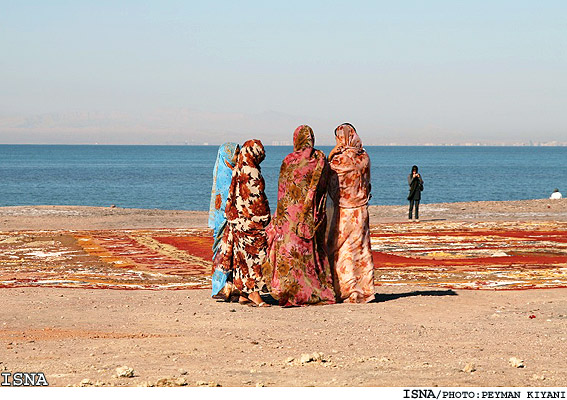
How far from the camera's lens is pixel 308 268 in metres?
12.7

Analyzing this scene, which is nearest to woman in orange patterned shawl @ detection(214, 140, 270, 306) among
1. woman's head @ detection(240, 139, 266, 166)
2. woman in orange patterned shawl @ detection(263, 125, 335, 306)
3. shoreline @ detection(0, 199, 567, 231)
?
woman's head @ detection(240, 139, 266, 166)

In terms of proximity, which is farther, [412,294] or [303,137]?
[412,294]

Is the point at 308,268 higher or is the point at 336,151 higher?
the point at 336,151

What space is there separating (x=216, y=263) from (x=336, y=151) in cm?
232

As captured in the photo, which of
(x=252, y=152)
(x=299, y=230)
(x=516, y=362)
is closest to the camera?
(x=516, y=362)

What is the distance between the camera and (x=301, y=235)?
12648 millimetres

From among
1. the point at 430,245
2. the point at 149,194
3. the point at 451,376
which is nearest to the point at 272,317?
the point at 451,376

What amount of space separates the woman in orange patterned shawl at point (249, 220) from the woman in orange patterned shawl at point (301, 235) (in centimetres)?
17

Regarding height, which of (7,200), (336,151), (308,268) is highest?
(336,151)

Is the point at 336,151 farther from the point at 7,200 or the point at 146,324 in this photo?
the point at 7,200

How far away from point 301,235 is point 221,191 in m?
1.48

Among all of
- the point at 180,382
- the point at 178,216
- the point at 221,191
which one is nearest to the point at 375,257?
the point at 221,191

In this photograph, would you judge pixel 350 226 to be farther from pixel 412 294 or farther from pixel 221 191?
pixel 221 191
